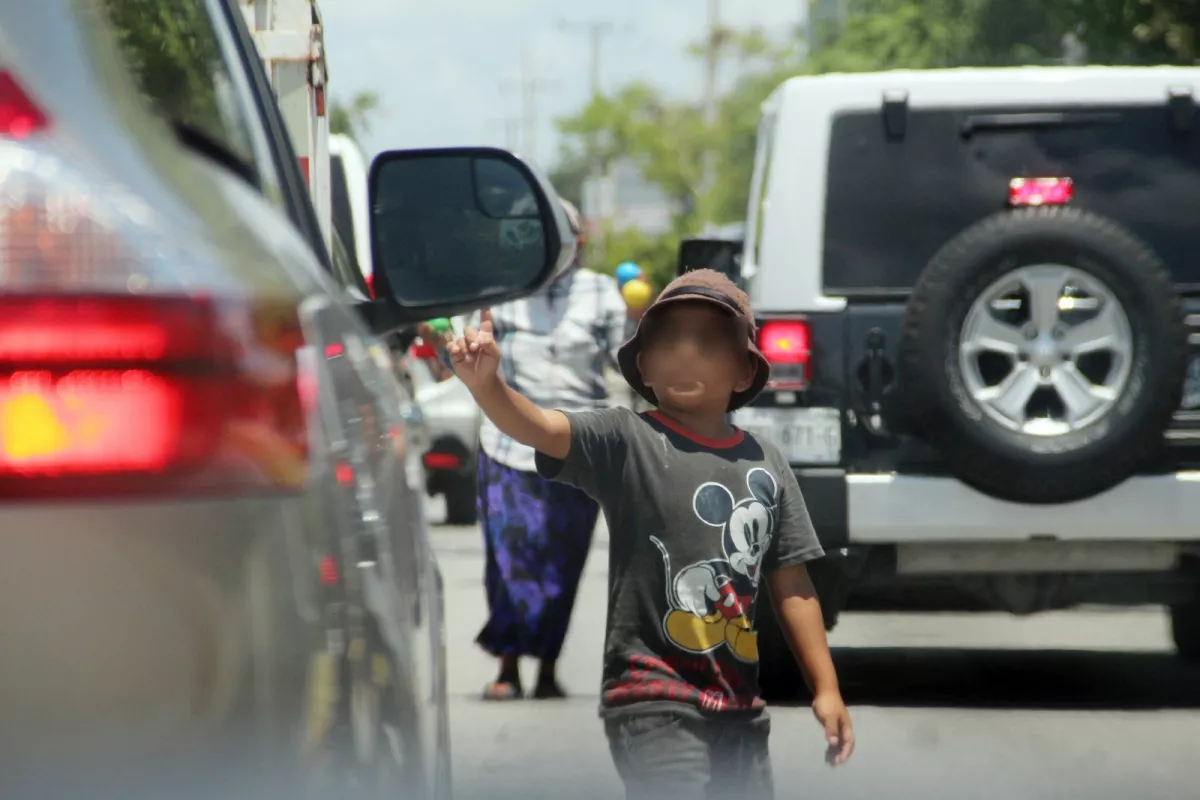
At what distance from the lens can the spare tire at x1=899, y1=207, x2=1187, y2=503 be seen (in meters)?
6.62

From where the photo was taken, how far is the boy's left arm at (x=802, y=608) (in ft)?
11.1

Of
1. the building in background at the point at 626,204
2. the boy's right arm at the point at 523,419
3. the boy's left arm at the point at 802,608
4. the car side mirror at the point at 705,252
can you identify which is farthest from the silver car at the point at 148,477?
the building in background at the point at 626,204

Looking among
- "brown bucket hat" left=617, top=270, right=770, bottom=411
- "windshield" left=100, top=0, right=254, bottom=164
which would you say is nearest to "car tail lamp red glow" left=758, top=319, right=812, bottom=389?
"brown bucket hat" left=617, top=270, right=770, bottom=411

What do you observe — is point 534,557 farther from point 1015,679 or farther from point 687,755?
point 687,755

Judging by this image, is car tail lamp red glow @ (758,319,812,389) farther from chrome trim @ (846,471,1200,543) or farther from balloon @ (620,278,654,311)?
balloon @ (620,278,654,311)

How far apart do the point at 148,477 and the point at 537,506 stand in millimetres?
6383

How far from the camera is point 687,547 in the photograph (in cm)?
335

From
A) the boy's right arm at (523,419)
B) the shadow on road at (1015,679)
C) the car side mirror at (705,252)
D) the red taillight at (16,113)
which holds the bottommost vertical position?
the shadow on road at (1015,679)

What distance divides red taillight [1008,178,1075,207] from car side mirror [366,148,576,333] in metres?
4.24

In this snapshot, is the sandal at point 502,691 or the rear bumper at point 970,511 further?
the sandal at point 502,691

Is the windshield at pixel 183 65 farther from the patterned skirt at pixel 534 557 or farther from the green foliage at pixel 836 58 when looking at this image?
the green foliage at pixel 836 58

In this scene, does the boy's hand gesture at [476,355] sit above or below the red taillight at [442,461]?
above

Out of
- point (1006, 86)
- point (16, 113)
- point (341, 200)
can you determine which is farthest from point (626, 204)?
point (16, 113)

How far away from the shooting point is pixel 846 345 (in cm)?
693
